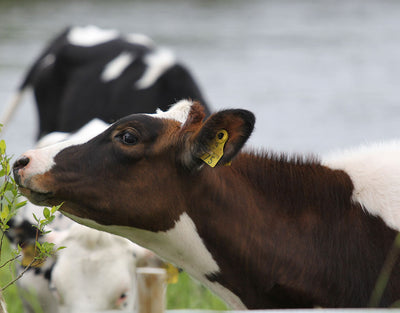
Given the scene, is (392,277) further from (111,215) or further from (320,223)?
(111,215)

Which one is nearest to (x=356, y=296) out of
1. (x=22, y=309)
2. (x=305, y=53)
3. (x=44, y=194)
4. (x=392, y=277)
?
(x=392, y=277)

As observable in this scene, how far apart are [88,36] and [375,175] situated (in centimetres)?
463

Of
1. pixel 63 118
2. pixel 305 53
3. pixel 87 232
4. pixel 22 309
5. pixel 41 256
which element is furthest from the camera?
pixel 305 53

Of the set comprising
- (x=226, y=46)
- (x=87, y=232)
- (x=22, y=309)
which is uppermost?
(x=87, y=232)

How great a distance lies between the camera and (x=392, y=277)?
135 inches

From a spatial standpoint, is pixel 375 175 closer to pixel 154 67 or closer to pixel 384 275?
pixel 384 275

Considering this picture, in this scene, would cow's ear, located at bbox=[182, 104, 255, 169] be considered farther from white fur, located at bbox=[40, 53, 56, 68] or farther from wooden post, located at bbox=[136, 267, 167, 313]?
→ white fur, located at bbox=[40, 53, 56, 68]

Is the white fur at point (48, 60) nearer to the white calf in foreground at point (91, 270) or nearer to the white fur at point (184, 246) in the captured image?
the white calf in foreground at point (91, 270)

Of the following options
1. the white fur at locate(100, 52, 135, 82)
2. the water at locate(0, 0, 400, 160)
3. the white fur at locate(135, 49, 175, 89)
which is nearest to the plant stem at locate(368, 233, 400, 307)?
the white fur at locate(135, 49, 175, 89)

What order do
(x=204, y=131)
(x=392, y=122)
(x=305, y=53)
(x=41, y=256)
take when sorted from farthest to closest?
1. (x=305, y=53)
2. (x=392, y=122)
3. (x=204, y=131)
4. (x=41, y=256)

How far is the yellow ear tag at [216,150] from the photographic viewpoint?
330 cm

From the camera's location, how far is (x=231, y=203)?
350cm

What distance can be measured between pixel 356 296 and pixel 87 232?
1521 millimetres

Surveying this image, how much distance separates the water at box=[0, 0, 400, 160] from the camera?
12.0 meters
